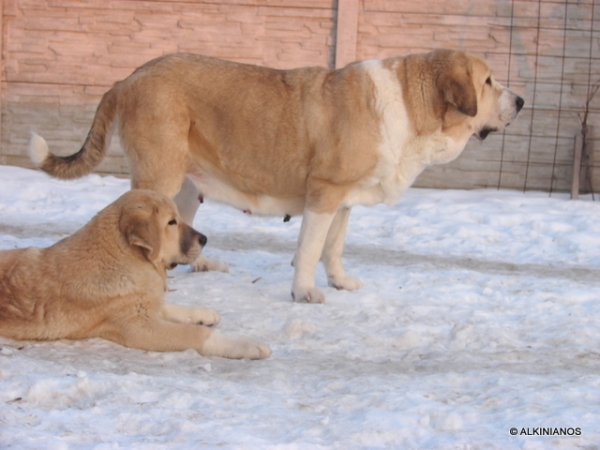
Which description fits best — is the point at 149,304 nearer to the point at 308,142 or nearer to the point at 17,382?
the point at 17,382

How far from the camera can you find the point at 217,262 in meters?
6.34

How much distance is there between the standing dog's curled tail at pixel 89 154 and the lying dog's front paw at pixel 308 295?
1858 mm

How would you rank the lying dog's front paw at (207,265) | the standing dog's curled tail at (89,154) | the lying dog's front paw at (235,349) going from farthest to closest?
the lying dog's front paw at (207,265), the standing dog's curled tail at (89,154), the lying dog's front paw at (235,349)

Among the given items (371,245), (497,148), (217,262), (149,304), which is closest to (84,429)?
(149,304)

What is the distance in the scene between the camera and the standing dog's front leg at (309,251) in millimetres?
5406

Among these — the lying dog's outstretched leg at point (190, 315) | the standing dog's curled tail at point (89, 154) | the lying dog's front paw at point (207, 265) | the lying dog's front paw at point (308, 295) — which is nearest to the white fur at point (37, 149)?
the standing dog's curled tail at point (89, 154)

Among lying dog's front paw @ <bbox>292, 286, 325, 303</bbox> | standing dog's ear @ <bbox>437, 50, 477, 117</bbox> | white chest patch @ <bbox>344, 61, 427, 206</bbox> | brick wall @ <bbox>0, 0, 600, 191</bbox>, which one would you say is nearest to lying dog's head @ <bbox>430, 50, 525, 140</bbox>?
standing dog's ear @ <bbox>437, 50, 477, 117</bbox>

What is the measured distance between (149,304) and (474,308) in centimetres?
233

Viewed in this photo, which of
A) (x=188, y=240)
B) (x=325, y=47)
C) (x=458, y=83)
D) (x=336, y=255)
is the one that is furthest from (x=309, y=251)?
(x=325, y=47)

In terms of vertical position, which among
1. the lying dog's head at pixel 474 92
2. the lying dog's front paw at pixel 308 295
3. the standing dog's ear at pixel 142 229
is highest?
the lying dog's head at pixel 474 92

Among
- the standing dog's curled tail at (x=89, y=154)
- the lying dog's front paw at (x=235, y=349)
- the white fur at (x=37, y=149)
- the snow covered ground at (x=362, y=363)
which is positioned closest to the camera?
the snow covered ground at (x=362, y=363)

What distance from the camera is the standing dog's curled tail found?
569 centimetres

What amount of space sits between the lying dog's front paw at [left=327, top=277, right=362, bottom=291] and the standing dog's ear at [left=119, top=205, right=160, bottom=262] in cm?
185

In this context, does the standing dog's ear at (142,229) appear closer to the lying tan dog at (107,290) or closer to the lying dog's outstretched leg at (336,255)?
the lying tan dog at (107,290)
